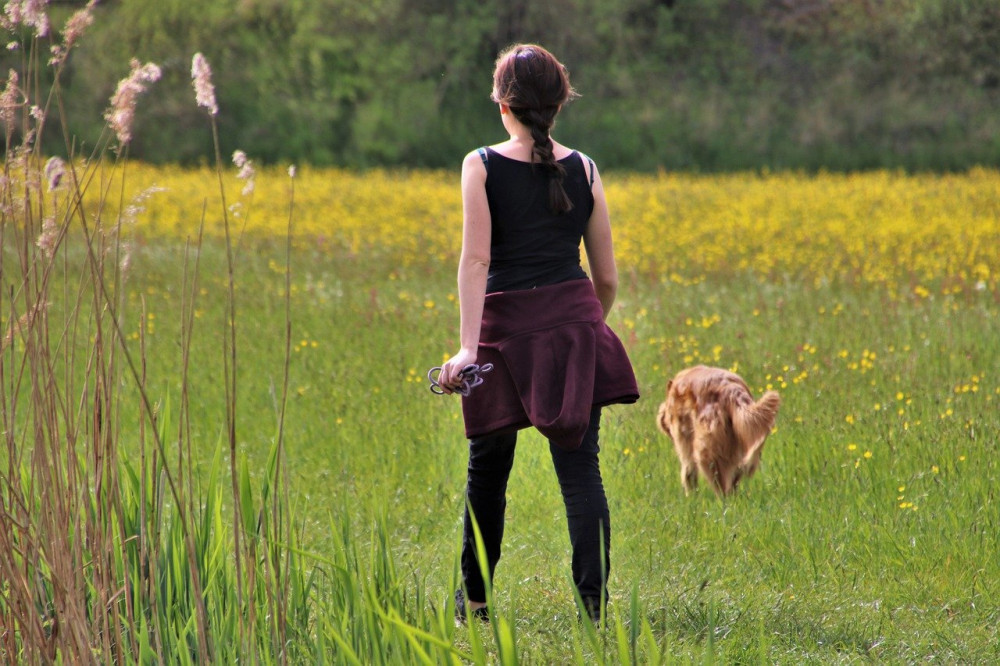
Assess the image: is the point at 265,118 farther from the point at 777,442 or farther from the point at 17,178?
the point at 17,178

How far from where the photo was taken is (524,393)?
3.15m

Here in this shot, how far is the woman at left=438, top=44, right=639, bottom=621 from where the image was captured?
122 inches

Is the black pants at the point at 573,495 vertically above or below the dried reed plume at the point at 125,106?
below

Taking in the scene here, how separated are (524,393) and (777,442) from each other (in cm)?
228

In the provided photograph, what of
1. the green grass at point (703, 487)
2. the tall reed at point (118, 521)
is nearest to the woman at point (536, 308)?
the green grass at point (703, 487)

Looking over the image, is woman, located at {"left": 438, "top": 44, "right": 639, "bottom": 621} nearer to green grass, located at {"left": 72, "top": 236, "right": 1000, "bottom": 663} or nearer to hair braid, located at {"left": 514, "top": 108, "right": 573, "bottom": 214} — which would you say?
hair braid, located at {"left": 514, "top": 108, "right": 573, "bottom": 214}

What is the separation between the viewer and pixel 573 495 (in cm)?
320

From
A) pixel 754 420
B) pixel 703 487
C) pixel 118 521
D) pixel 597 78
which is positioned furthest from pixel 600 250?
pixel 597 78

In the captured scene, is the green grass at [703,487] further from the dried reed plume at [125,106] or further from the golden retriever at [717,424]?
the dried reed plume at [125,106]

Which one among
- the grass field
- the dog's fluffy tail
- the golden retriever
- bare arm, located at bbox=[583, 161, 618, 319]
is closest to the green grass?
the grass field

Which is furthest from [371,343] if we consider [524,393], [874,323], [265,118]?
[265,118]

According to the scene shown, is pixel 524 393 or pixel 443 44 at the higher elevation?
pixel 443 44

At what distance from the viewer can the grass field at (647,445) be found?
113 inches

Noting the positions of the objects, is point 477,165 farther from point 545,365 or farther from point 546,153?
point 545,365
